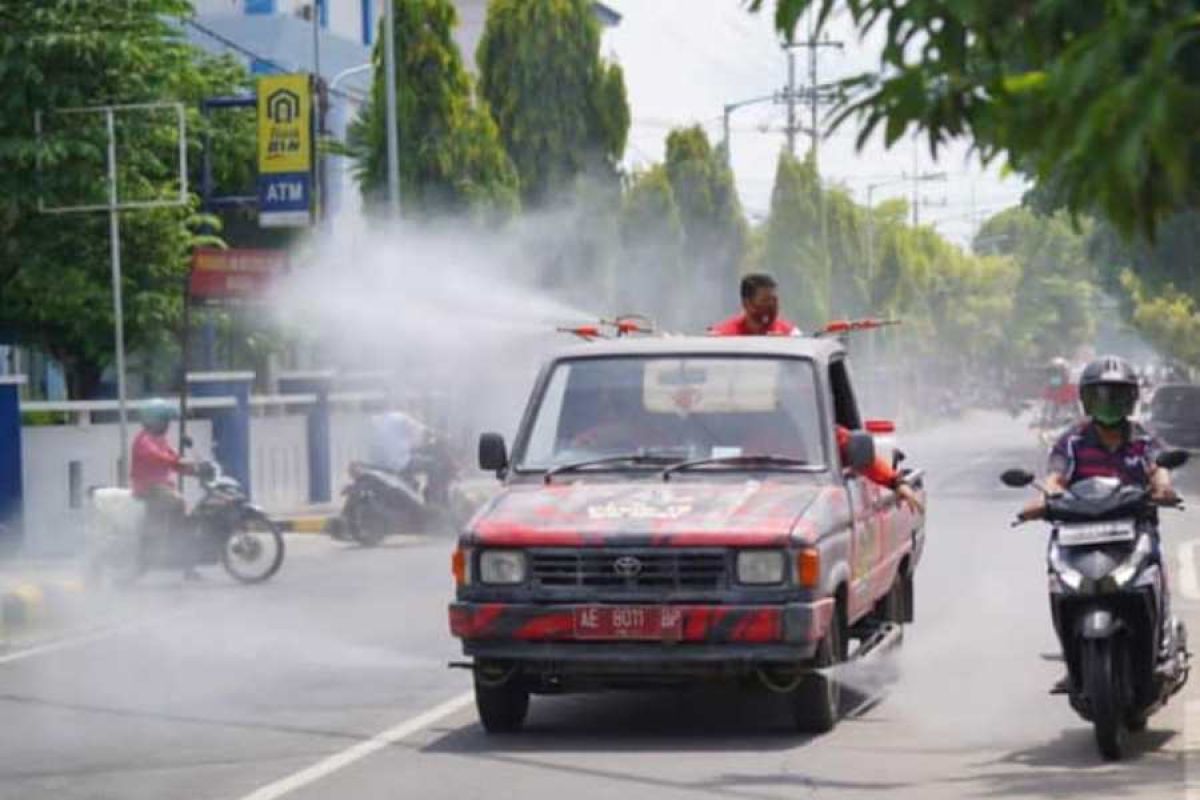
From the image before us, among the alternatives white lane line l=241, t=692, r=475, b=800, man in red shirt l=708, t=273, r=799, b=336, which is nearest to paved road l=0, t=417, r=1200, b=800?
white lane line l=241, t=692, r=475, b=800

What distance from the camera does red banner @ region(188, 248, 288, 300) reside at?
32.4 meters

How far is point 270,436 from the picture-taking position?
37.4 meters

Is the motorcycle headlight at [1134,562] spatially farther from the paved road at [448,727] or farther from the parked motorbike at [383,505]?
the parked motorbike at [383,505]

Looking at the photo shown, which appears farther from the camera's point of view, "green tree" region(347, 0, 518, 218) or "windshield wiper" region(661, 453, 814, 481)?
"green tree" region(347, 0, 518, 218)

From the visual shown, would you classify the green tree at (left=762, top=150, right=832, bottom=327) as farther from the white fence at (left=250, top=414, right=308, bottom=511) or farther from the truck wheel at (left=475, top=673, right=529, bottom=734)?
the truck wheel at (left=475, top=673, right=529, bottom=734)

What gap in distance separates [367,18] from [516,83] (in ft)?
51.5

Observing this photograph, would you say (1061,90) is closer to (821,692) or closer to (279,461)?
(821,692)

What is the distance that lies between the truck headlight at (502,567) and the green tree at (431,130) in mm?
31690

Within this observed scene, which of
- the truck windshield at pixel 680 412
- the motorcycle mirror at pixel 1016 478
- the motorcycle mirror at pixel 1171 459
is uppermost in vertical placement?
the truck windshield at pixel 680 412

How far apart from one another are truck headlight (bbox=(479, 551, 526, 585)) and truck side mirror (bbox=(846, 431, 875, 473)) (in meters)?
1.80

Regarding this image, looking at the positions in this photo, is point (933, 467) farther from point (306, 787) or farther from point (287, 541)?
point (306, 787)

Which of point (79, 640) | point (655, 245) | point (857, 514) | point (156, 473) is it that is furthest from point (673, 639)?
point (655, 245)

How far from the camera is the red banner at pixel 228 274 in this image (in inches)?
1277

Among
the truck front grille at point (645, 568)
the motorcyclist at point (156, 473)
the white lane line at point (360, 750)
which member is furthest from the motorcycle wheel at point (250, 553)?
the truck front grille at point (645, 568)
